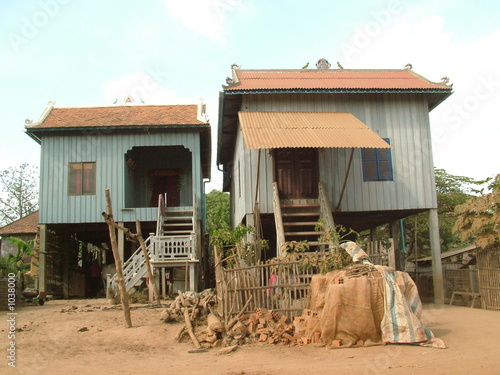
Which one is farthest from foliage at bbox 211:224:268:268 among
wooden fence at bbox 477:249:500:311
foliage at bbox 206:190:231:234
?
foliage at bbox 206:190:231:234

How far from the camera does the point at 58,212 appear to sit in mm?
16656

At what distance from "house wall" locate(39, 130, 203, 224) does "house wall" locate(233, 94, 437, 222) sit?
367 centimetres

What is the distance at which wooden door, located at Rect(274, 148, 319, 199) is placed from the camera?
44.7 ft

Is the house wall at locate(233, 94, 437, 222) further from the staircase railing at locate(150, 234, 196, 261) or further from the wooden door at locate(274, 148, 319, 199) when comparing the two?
the staircase railing at locate(150, 234, 196, 261)

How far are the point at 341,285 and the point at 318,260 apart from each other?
127 centimetres

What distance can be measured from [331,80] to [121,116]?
25.3 ft

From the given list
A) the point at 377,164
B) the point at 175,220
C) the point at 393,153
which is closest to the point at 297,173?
the point at 377,164

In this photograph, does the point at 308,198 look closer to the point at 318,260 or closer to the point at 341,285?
the point at 318,260

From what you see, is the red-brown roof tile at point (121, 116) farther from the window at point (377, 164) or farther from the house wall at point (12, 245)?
the house wall at point (12, 245)

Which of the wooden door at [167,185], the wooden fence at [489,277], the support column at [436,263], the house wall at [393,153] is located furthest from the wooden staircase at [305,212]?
the wooden door at [167,185]

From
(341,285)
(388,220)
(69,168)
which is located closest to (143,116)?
(69,168)

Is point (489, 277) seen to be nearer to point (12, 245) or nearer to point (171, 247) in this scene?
point (171, 247)

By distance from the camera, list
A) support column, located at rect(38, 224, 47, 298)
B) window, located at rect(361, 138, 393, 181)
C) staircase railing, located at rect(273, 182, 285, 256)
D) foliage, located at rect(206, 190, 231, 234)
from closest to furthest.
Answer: staircase railing, located at rect(273, 182, 285, 256) → window, located at rect(361, 138, 393, 181) → support column, located at rect(38, 224, 47, 298) → foliage, located at rect(206, 190, 231, 234)

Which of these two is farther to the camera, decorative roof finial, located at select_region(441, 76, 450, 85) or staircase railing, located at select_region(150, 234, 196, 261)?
staircase railing, located at select_region(150, 234, 196, 261)
